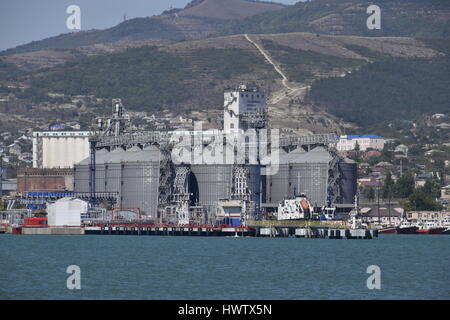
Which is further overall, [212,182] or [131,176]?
[131,176]

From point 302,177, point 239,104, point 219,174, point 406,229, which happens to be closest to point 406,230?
point 406,229

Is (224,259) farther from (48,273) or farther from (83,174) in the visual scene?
(83,174)

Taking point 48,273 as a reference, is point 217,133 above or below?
above

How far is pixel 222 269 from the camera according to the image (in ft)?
302

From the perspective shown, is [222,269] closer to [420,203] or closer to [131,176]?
[131,176]

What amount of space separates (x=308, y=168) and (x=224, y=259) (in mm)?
63195

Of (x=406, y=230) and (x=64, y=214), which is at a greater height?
(x=64, y=214)

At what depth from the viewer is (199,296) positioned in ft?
240

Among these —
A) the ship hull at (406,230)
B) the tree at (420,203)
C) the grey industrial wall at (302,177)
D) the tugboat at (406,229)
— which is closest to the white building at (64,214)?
the grey industrial wall at (302,177)

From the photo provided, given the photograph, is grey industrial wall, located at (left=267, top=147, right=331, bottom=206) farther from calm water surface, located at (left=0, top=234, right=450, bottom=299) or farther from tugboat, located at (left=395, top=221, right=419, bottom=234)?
calm water surface, located at (left=0, top=234, right=450, bottom=299)

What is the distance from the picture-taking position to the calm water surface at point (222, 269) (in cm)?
7512

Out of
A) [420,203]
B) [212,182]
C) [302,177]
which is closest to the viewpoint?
[212,182]
